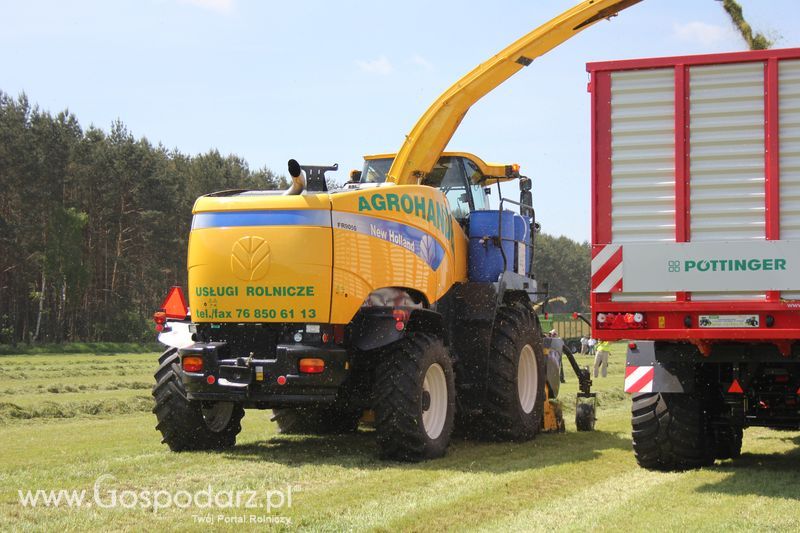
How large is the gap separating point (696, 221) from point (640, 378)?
1500 millimetres

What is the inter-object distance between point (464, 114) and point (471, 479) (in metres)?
5.35

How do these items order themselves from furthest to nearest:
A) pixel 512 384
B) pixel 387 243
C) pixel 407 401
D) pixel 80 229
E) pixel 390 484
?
pixel 80 229
pixel 512 384
pixel 387 243
pixel 407 401
pixel 390 484


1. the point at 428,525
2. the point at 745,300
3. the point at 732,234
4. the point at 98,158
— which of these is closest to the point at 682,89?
the point at 732,234

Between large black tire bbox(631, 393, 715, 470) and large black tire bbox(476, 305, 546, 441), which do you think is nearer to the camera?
large black tire bbox(631, 393, 715, 470)

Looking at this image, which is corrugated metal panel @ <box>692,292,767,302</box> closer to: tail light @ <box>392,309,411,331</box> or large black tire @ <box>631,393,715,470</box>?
large black tire @ <box>631,393,715,470</box>

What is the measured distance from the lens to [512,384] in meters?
10.9

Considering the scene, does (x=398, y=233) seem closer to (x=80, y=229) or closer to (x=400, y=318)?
(x=400, y=318)

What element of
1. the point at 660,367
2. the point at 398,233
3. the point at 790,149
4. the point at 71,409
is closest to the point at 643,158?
the point at 790,149

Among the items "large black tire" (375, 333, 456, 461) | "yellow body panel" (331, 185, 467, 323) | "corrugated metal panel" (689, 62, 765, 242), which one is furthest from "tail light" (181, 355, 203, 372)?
"corrugated metal panel" (689, 62, 765, 242)

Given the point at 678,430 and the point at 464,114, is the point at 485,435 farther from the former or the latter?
the point at 464,114

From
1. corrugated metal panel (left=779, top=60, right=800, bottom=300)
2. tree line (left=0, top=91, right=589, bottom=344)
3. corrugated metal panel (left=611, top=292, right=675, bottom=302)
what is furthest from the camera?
tree line (left=0, top=91, right=589, bottom=344)

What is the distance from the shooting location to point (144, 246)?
174 ft

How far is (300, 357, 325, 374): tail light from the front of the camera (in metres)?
8.72

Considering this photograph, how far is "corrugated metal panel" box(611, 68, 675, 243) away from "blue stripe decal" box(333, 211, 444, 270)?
227cm
